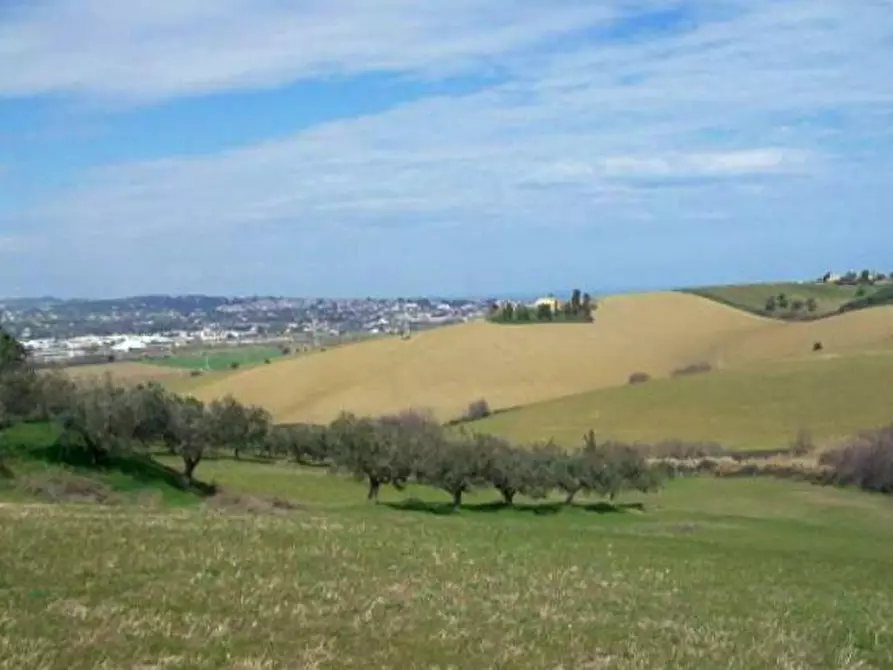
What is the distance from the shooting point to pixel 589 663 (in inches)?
568

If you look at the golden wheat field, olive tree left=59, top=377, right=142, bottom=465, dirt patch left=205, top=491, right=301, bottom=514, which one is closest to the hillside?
the golden wheat field

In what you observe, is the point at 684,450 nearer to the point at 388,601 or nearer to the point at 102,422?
the point at 102,422

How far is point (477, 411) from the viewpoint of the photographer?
111 m

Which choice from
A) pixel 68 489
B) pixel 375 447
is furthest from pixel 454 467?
pixel 68 489

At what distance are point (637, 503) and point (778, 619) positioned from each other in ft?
160

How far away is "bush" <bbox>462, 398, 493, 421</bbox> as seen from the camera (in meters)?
109

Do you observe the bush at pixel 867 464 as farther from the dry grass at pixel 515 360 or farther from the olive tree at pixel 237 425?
the dry grass at pixel 515 360

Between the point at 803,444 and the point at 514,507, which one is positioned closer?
the point at 514,507

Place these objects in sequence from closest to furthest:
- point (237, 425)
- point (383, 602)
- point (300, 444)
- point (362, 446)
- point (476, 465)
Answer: point (383, 602) < point (476, 465) < point (362, 446) < point (237, 425) < point (300, 444)

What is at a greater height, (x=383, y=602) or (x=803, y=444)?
(x=383, y=602)

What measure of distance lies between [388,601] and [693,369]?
109m

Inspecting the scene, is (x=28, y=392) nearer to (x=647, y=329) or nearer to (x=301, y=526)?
(x=301, y=526)

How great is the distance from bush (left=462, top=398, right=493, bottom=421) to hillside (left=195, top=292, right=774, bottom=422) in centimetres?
110

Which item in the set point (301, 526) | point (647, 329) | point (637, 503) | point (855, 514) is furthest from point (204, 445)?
point (647, 329)
